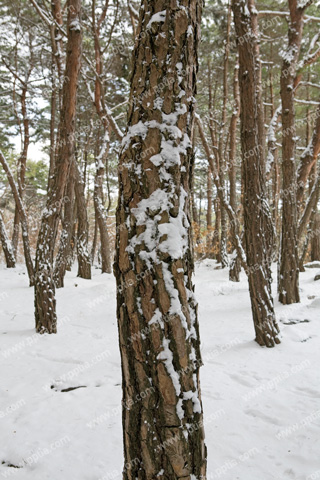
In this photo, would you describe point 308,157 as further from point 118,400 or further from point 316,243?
point 316,243

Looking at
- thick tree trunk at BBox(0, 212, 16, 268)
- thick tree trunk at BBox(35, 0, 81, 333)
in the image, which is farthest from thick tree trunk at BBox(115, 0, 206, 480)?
thick tree trunk at BBox(0, 212, 16, 268)

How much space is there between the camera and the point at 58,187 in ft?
16.5

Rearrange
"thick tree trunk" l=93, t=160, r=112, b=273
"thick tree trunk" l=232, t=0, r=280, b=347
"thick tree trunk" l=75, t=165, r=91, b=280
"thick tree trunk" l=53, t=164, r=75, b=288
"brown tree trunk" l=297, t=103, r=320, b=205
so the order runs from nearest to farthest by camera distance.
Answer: "thick tree trunk" l=232, t=0, r=280, b=347 < "brown tree trunk" l=297, t=103, r=320, b=205 < "thick tree trunk" l=53, t=164, r=75, b=288 < "thick tree trunk" l=75, t=165, r=91, b=280 < "thick tree trunk" l=93, t=160, r=112, b=273

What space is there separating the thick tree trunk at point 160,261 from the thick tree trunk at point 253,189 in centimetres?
302

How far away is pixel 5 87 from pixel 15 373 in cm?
1277

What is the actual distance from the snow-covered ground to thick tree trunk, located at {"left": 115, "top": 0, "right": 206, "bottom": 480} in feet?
3.26

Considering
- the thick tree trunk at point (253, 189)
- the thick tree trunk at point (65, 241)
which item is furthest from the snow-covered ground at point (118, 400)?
the thick tree trunk at point (65, 241)

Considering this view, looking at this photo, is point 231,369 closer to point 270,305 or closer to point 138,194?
point 270,305

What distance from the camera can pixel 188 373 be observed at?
145cm

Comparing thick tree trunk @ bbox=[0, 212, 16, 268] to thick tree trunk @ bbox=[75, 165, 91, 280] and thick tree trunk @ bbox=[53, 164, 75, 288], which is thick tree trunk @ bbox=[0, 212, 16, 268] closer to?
thick tree trunk @ bbox=[75, 165, 91, 280]

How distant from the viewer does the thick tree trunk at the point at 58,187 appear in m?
4.86

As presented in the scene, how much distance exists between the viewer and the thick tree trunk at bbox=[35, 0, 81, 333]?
4.86m

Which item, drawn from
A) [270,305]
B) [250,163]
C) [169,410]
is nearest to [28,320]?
[270,305]

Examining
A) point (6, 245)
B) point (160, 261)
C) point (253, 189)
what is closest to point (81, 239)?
point (6, 245)
